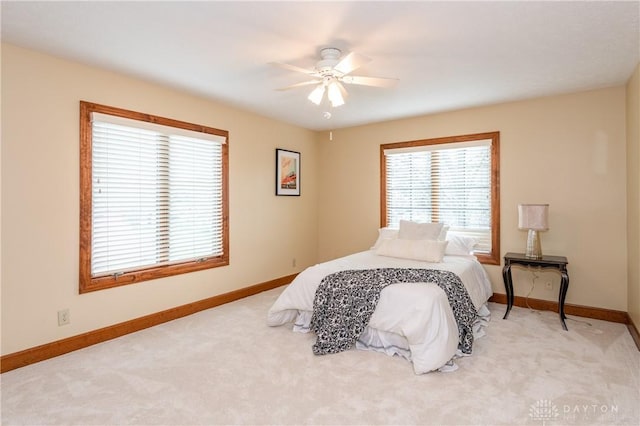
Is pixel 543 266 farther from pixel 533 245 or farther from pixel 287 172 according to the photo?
pixel 287 172

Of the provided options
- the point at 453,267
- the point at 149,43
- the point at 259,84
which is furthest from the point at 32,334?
the point at 453,267

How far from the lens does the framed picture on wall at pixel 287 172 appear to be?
A: 5114 mm

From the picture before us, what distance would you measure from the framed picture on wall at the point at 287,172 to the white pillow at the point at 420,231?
1.83 metres

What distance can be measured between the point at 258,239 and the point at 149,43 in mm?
2793

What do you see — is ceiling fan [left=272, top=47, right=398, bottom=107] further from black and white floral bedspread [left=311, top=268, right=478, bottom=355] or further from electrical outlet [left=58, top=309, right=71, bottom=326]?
electrical outlet [left=58, top=309, right=71, bottom=326]

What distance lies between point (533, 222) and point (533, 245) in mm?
279

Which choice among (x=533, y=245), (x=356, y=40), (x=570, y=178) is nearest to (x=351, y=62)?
(x=356, y=40)

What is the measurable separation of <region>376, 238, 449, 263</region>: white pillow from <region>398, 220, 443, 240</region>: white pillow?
0.20 m

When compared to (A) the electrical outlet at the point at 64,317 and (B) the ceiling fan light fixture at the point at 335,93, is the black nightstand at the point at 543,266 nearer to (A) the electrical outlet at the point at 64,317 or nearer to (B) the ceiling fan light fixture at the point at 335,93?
(B) the ceiling fan light fixture at the point at 335,93

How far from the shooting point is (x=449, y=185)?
4.67 metres

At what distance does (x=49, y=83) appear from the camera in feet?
9.29

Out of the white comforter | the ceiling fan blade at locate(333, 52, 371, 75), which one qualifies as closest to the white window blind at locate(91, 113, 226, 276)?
the white comforter

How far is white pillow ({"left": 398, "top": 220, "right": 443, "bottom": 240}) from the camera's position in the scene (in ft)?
13.8

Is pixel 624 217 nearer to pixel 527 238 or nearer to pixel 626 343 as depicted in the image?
pixel 527 238
